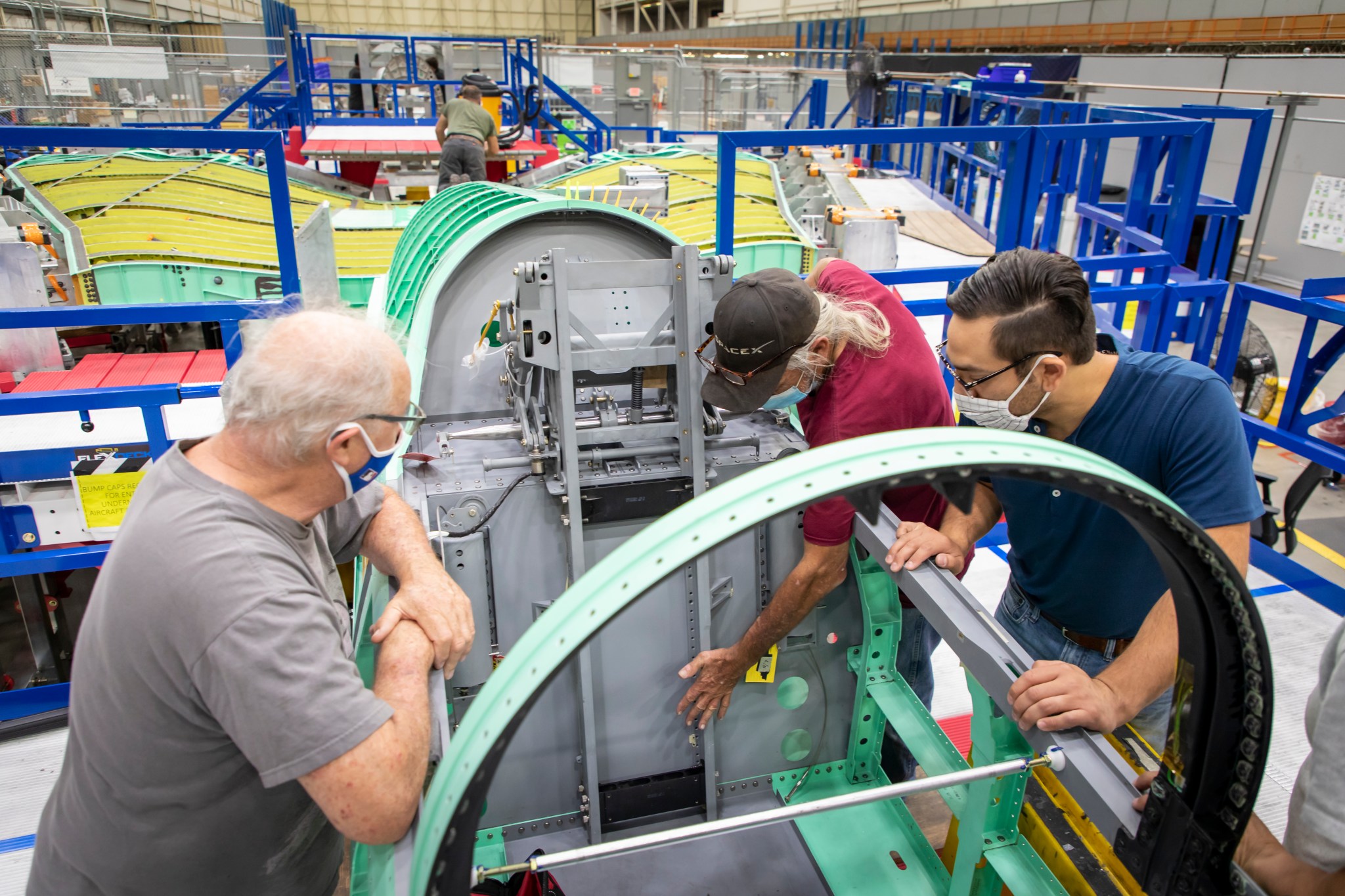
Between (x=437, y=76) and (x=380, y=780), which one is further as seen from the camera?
(x=437, y=76)

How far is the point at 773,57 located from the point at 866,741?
25886mm

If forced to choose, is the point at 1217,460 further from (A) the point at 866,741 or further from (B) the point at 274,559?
(B) the point at 274,559

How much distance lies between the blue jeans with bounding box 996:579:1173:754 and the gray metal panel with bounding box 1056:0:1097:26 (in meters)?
14.8

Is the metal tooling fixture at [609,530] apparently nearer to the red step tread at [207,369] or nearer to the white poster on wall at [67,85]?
the red step tread at [207,369]

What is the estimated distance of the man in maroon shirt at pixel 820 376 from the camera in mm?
A: 2027

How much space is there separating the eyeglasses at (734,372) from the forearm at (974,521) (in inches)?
22.5

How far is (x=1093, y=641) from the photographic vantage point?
2131 mm

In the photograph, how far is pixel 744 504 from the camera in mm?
1065

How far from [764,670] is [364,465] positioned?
5.43 feet

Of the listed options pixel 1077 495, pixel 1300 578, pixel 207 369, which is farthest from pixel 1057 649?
pixel 207 369

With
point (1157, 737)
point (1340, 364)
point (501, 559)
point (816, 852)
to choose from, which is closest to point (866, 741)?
point (816, 852)

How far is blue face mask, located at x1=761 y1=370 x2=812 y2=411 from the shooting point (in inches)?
86.4

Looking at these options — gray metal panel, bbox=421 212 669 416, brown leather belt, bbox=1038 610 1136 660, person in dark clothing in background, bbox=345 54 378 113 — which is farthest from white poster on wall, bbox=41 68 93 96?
brown leather belt, bbox=1038 610 1136 660

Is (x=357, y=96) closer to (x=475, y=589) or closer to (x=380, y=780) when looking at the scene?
(x=475, y=589)
